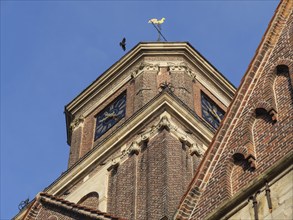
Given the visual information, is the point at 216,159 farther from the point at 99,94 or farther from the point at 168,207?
the point at 99,94

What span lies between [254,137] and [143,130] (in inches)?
627

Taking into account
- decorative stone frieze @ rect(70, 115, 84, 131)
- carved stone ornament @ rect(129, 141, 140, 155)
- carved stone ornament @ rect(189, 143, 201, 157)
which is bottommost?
carved stone ornament @ rect(189, 143, 201, 157)

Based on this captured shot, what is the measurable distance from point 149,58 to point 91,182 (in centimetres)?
597

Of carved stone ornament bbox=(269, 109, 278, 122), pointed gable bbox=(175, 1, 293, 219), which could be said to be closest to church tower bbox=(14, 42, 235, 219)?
pointed gable bbox=(175, 1, 293, 219)

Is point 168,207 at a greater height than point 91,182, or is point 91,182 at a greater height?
point 91,182

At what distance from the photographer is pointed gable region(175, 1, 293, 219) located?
13.5 metres

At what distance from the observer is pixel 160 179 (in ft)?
89.4

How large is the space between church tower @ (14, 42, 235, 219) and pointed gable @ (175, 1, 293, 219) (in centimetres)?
972

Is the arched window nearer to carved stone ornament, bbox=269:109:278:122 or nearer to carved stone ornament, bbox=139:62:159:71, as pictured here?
carved stone ornament, bbox=269:109:278:122

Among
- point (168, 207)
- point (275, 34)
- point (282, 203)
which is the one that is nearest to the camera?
point (282, 203)

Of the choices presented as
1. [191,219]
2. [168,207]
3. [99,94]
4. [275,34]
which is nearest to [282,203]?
[191,219]

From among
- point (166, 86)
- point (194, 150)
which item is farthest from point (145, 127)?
point (194, 150)

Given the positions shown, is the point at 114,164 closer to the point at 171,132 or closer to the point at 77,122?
the point at 171,132

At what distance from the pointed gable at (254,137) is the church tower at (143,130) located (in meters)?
9.72
